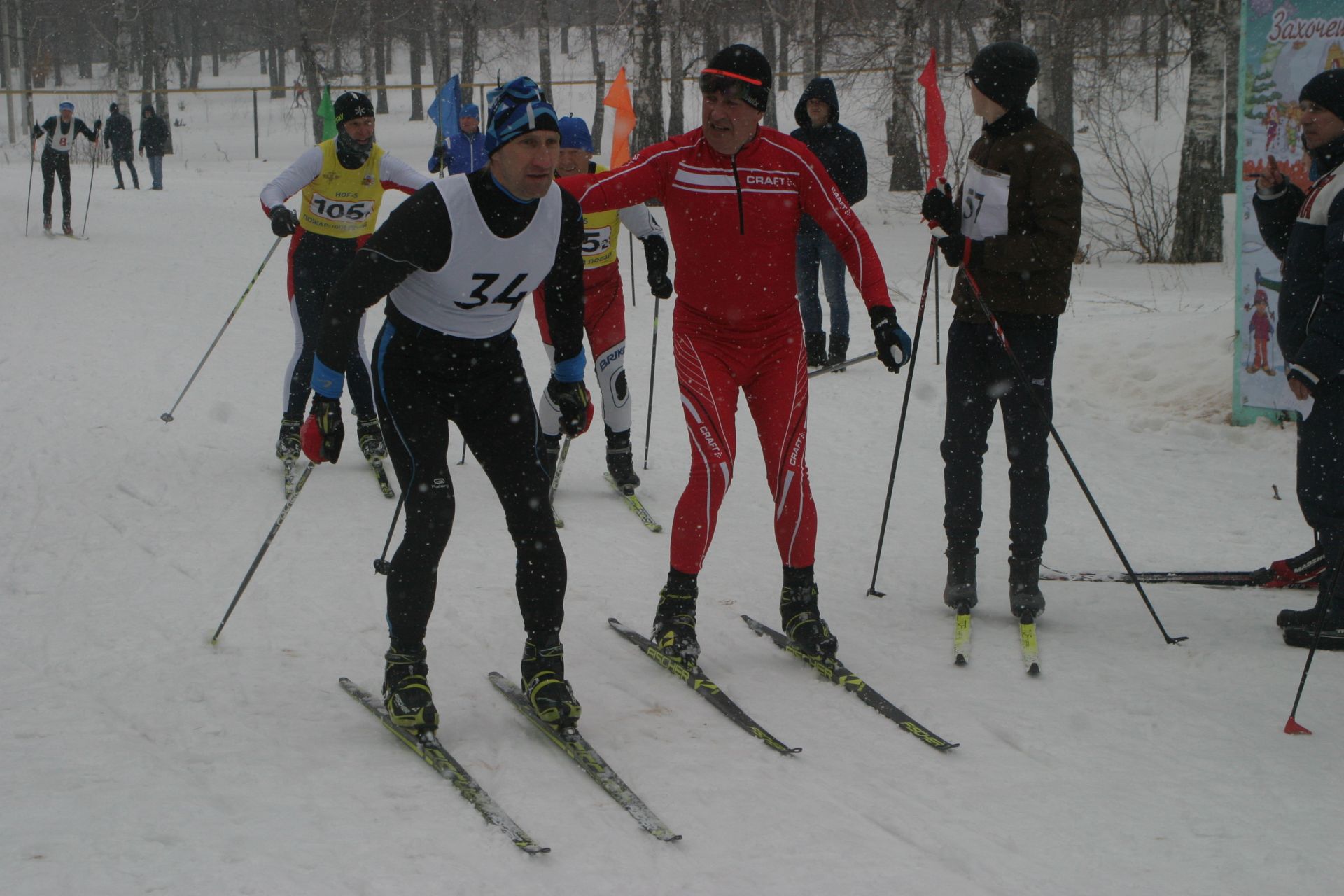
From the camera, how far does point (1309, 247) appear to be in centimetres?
452

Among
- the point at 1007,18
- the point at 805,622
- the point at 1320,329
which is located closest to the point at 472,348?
the point at 805,622

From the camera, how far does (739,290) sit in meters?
4.39

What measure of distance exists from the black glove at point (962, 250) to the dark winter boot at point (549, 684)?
2.12 metres

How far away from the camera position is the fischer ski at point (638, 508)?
6.44 meters

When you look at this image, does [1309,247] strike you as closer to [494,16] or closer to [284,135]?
[284,135]

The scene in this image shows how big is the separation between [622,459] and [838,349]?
361cm

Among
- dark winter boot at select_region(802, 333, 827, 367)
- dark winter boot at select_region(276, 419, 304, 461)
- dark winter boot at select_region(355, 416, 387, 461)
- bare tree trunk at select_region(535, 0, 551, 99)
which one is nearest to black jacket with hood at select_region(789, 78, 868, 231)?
dark winter boot at select_region(802, 333, 827, 367)

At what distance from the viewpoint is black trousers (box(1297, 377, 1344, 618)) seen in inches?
177

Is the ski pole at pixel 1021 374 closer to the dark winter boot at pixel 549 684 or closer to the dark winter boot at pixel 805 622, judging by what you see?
the dark winter boot at pixel 805 622

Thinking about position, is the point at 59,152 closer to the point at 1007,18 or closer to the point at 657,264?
the point at 1007,18

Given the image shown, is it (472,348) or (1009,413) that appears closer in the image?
(472,348)

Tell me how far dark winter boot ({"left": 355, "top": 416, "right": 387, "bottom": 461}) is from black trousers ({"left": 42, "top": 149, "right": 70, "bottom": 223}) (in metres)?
12.0

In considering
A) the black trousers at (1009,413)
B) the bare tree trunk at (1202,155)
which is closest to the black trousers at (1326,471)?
the black trousers at (1009,413)

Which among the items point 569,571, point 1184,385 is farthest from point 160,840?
point 1184,385
